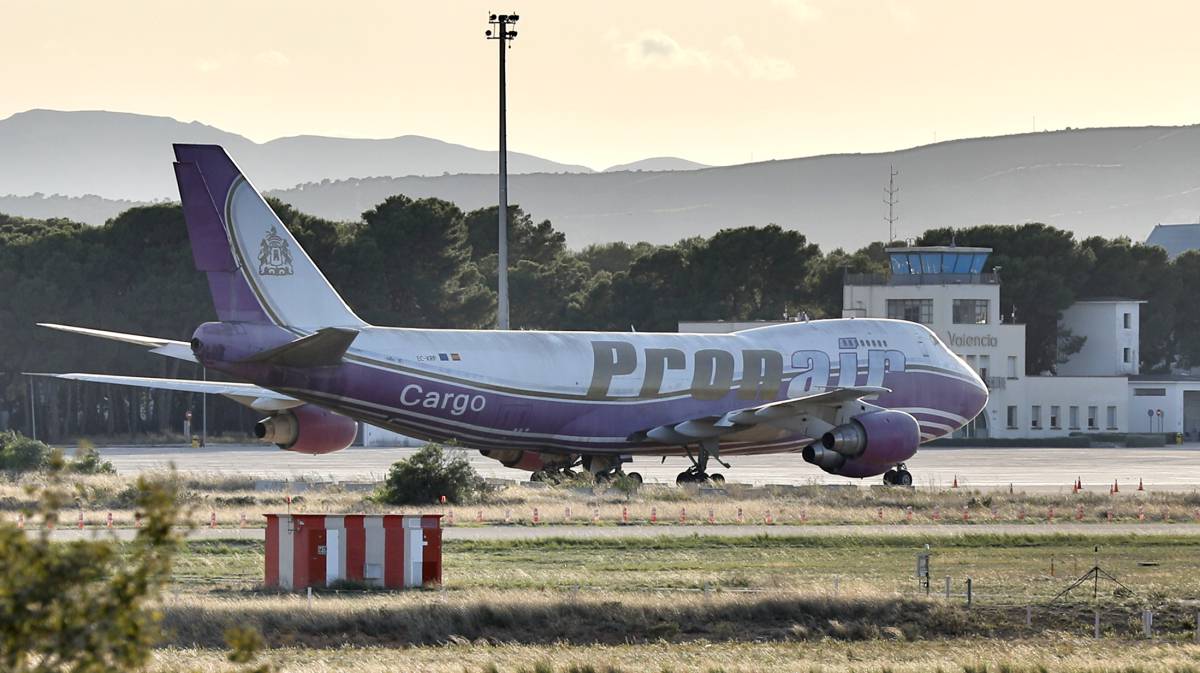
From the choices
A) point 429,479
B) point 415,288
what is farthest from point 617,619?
point 415,288

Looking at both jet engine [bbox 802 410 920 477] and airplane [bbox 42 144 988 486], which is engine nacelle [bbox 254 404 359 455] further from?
jet engine [bbox 802 410 920 477]

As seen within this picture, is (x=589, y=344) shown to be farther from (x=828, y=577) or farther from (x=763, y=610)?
(x=763, y=610)

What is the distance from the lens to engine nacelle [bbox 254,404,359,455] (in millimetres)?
44000

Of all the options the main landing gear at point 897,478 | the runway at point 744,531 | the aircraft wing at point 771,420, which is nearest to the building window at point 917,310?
the main landing gear at point 897,478

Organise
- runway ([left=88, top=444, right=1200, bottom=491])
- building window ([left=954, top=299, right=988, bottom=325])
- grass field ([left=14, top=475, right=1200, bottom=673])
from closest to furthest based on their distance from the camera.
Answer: grass field ([left=14, top=475, right=1200, bottom=673]), runway ([left=88, top=444, right=1200, bottom=491]), building window ([left=954, top=299, right=988, bottom=325])

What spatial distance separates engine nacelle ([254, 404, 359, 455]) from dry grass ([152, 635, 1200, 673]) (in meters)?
22.9

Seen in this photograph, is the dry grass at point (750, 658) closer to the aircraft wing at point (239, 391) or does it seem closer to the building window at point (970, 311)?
the aircraft wing at point (239, 391)

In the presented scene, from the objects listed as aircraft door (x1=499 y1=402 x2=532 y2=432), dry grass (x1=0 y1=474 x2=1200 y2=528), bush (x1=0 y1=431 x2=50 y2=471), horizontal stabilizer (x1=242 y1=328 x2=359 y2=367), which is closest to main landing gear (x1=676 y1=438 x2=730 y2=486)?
dry grass (x1=0 y1=474 x2=1200 y2=528)

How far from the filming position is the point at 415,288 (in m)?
97.1

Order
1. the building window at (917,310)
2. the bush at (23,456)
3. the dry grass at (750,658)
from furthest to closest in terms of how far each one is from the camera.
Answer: the building window at (917,310), the bush at (23,456), the dry grass at (750,658)

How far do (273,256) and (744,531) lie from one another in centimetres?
1159

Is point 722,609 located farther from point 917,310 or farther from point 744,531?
point 917,310

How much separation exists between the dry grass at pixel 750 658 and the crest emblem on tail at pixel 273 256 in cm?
1782

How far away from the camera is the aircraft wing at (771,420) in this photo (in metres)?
45.4
